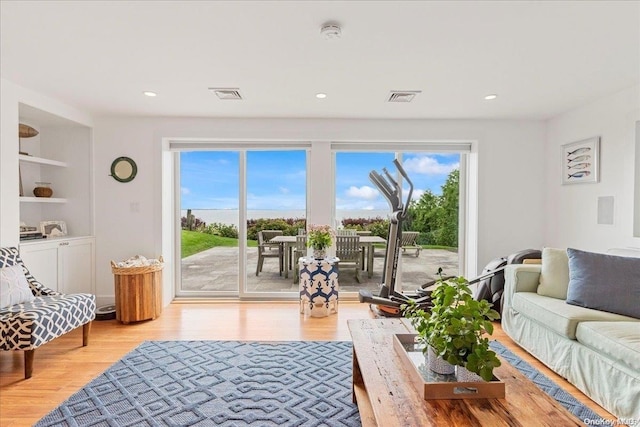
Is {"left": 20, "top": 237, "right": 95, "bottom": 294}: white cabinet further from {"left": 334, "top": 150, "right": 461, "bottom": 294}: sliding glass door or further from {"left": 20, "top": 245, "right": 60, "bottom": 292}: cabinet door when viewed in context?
{"left": 334, "top": 150, "right": 461, "bottom": 294}: sliding glass door

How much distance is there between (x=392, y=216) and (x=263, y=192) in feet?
5.72

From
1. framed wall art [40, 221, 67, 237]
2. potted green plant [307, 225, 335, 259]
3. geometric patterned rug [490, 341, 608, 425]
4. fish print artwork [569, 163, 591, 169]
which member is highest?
fish print artwork [569, 163, 591, 169]

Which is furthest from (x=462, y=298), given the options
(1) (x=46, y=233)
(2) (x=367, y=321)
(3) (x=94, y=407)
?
(1) (x=46, y=233)

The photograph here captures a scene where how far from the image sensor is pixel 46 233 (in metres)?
3.73

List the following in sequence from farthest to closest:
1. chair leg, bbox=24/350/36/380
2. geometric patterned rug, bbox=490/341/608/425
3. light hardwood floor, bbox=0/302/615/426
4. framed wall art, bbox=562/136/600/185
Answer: framed wall art, bbox=562/136/600/185 < chair leg, bbox=24/350/36/380 < light hardwood floor, bbox=0/302/615/426 < geometric patterned rug, bbox=490/341/608/425

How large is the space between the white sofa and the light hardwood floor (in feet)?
0.37

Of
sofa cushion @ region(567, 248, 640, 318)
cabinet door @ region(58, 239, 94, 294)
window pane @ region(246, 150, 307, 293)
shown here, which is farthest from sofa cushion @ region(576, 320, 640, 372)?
cabinet door @ region(58, 239, 94, 294)

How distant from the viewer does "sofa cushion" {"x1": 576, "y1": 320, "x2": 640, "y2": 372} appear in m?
1.81

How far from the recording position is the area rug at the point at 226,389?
193 cm

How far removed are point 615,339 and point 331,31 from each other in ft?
8.11

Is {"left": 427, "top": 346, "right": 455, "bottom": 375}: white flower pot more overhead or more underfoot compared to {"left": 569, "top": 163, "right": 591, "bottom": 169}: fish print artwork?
more underfoot

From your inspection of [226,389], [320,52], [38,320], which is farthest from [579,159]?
[38,320]

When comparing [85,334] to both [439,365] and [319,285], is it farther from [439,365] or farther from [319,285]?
[439,365]

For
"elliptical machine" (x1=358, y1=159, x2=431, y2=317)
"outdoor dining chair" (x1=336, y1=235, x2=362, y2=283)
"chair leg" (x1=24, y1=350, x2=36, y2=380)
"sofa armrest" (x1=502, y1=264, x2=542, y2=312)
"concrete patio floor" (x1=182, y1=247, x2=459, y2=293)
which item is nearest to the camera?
"chair leg" (x1=24, y1=350, x2=36, y2=380)
